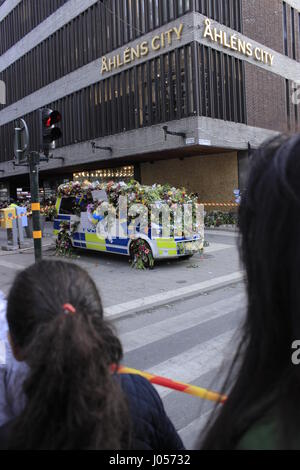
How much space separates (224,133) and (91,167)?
453 inches

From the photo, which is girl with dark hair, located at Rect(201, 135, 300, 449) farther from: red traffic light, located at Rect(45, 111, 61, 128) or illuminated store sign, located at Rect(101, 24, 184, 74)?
illuminated store sign, located at Rect(101, 24, 184, 74)

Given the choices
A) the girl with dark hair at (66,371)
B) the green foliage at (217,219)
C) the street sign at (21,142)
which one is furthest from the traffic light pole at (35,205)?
the green foliage at (217,219)

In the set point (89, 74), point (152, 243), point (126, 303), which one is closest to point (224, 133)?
point (89, 74)

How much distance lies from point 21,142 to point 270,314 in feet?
26.3

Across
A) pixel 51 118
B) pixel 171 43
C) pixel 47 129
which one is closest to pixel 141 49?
pixel 171 43

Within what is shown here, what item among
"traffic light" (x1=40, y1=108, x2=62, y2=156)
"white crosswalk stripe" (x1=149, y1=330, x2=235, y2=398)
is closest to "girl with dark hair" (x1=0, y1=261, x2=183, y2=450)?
"white crosswalk stripe" (x1=149, y1=330, x2=235, y2=398)

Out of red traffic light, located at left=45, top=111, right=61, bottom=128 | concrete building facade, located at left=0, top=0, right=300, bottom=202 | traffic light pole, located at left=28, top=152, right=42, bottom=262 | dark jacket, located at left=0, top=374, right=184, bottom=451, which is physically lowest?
dark jacket, located at left=0, top=374, right=184, bottom=451

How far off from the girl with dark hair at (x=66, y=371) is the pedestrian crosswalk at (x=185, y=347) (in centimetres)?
203

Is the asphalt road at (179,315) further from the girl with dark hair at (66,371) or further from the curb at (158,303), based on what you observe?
the girl with dark hair at (66,371)

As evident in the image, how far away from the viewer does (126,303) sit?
7488mm

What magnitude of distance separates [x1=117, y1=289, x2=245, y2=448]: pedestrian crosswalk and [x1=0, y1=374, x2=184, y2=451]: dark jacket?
1.61 m

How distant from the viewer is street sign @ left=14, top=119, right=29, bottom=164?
7.90m

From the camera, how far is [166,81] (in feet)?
67.1

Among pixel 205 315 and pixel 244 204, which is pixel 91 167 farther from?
pixel 244 204
